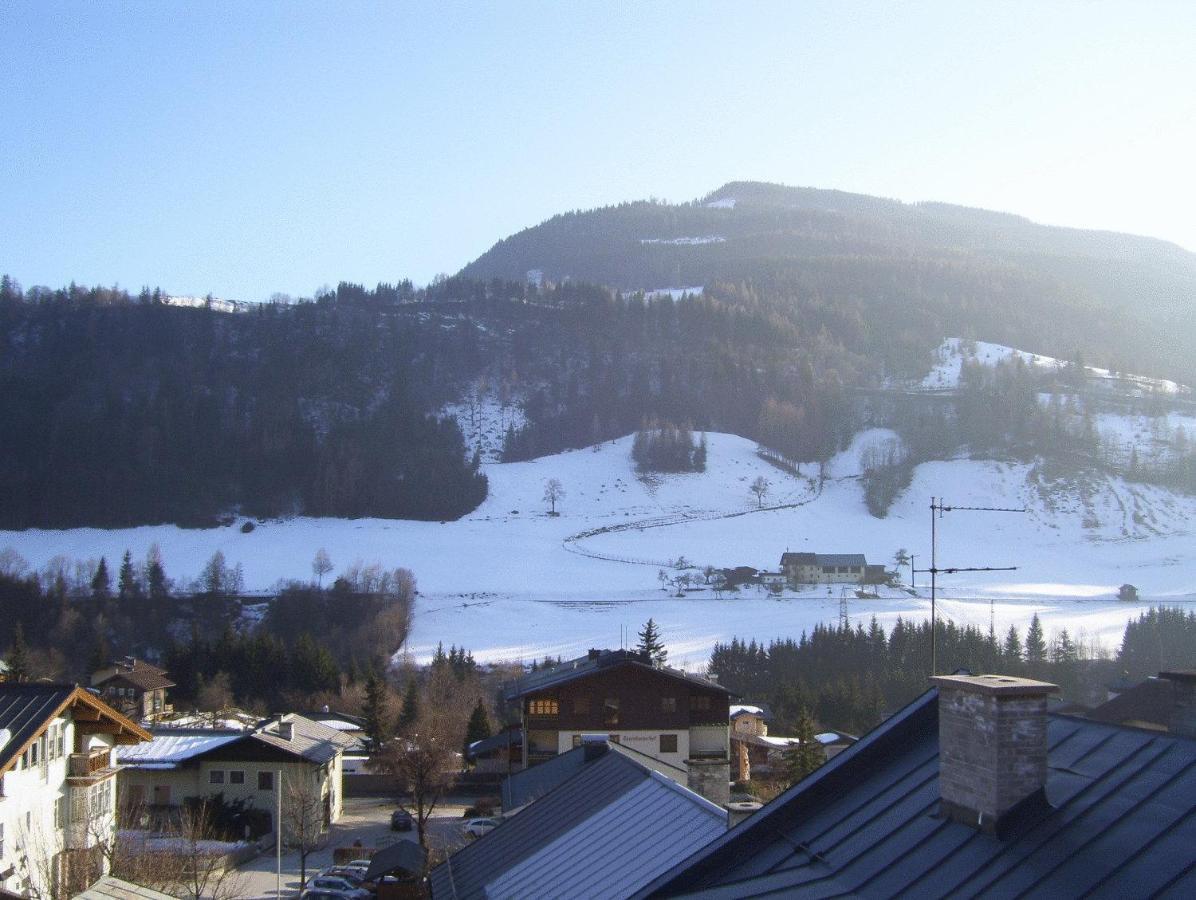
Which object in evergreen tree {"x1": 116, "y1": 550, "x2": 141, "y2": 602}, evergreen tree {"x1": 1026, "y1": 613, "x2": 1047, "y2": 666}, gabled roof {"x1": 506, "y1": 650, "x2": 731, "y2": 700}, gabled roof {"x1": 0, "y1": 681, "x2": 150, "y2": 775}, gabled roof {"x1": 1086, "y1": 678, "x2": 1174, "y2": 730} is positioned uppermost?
→ gabled roof {"x1": 0, "y1": 681, "x2": 150, "y2": 775}

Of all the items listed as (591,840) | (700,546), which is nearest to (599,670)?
(591,840)

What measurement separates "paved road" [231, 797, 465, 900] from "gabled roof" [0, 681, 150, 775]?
422 centimetres

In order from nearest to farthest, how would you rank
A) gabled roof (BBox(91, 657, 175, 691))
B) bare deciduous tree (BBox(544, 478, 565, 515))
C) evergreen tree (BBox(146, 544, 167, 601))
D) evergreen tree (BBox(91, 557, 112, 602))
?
gabled roof (BBox(91, 657, 175, 691)), evergreen tree (BBox(91, 557, 112, 602)), evergreen tree (BBox(146, 544, 167, 601)), bare deciduous tree (BBox(544, 478, 565, 515))

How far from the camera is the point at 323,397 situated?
130m

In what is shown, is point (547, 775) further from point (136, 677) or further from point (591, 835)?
point (136, 677)

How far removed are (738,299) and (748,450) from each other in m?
57.8

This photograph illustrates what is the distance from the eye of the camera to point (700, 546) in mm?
93312

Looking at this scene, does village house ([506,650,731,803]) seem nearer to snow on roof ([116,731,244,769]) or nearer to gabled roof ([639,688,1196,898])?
snow on roof ([116,731,244,769])

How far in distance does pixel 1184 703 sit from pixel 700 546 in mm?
86096

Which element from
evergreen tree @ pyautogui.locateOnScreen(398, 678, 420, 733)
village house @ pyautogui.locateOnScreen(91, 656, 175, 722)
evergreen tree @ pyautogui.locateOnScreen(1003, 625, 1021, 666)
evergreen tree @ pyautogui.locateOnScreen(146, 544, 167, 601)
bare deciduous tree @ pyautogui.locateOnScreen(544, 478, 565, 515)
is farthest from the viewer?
bare deciduous tree @ pyautogui.locateOnScreen(544, 478, 565, 515)

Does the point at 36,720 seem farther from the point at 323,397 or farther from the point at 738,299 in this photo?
the point at 738,299

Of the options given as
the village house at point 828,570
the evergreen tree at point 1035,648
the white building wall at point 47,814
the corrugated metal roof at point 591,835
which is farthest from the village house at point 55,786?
the village house at point 828,570

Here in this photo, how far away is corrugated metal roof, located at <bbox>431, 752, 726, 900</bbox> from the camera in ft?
34.7

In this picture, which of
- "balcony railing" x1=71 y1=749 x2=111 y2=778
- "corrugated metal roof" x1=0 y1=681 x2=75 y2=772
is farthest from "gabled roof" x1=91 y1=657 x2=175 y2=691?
"corrugated metal roof" x1=0 y1=681 x2=75 y2=772
